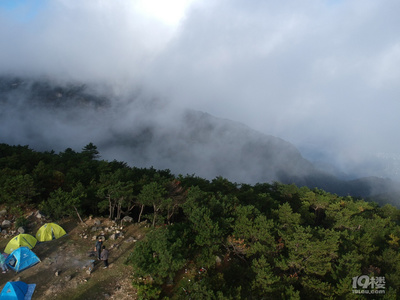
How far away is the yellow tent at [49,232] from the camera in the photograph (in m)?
20.6

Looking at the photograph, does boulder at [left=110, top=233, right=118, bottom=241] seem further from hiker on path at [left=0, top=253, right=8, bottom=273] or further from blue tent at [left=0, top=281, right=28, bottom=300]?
hiker on path at [left=0, top=253, right=8, bottom=273]

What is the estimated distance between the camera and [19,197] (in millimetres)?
23375

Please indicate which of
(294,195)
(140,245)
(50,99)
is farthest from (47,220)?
(50,99)

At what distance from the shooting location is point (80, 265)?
1784 cm

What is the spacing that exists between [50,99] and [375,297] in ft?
754

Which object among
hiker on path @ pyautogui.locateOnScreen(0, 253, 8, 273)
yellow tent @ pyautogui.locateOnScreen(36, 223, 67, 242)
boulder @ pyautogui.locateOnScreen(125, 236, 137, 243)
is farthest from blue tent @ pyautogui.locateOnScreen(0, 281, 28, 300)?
boulder @ pyautogui.locateOnScreen(125, 236, 137, 243)

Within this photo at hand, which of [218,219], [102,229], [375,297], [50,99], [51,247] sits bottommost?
[375,297]

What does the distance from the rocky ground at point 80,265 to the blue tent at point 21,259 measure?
36 centimetres

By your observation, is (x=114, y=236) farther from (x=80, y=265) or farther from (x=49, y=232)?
(x=49, y=232)

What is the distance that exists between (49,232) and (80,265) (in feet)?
17.8

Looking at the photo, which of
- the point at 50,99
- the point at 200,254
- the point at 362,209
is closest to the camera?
the point at 200,254

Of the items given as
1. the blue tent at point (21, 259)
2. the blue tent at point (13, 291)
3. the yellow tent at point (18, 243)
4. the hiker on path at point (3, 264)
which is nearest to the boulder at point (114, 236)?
the blue tent at point (21, 259)

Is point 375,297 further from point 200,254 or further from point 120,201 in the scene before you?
point 120,201

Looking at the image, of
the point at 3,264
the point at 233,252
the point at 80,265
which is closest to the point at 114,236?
the point at 80,265
